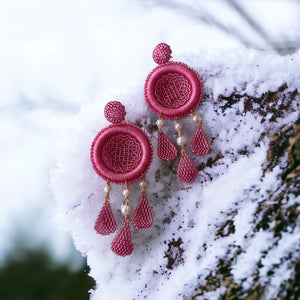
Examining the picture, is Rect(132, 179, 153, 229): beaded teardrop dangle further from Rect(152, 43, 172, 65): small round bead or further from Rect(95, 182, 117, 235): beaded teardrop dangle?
Rect(152, 43, 172, 65): small round bead

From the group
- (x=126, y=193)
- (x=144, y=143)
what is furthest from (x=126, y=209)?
(x=144, y=143)

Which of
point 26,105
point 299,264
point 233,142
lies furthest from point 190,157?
point 26,105

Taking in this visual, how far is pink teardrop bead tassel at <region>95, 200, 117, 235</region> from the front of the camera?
92 cm

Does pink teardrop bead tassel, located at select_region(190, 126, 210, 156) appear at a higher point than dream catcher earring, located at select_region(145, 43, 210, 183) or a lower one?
lower

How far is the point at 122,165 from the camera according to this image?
3.06 ft

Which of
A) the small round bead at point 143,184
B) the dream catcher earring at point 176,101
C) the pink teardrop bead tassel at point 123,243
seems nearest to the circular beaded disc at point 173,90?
the dream catcher earring at point 176,101

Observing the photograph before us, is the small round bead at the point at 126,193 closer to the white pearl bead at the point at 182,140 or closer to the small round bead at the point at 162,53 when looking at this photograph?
the white pearl bead at the point at 182,140

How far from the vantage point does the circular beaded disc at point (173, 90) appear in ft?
3.00

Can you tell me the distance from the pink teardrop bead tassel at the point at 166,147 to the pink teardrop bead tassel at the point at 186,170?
0.02 m

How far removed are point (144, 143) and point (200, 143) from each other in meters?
0.12

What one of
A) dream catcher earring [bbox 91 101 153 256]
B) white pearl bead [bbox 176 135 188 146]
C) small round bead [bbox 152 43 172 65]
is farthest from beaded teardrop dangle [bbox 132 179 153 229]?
small round bead [bbox 152 43 172 65]

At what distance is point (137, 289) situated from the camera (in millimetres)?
924

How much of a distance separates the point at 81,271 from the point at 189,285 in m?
0.84

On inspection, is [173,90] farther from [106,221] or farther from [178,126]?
[106,221]
